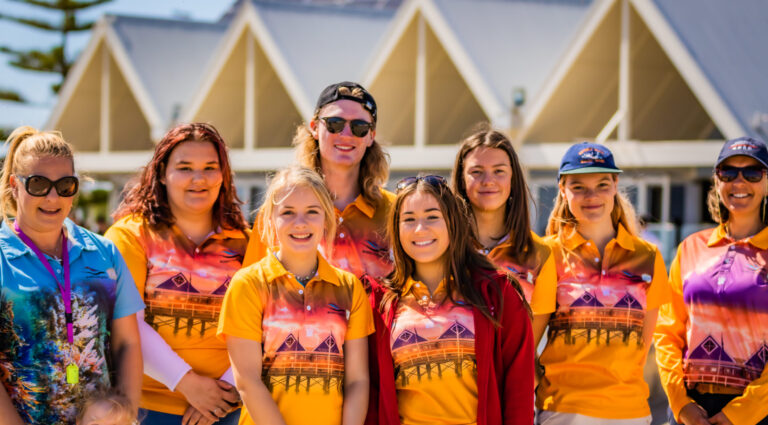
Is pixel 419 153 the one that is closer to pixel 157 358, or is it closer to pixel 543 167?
pixel 543 167

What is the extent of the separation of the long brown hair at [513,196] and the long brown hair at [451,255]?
0.44 m

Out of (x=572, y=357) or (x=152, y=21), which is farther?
(x=152, y=21)

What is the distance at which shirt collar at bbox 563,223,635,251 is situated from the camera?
382cm

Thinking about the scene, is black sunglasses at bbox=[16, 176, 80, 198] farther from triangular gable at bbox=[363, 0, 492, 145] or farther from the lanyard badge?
triangular gable at bbox=[363, 0, 492, 145]

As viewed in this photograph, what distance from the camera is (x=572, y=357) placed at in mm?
3609

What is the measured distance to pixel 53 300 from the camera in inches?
109

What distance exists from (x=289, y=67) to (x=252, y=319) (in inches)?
686

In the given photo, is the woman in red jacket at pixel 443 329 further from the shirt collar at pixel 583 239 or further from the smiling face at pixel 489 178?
the shirt collar at pixel 583 239

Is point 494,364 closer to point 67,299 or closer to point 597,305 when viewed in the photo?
point 597,305

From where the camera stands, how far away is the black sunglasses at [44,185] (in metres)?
2.84

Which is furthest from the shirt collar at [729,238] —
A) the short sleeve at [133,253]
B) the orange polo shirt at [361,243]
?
the short sleeve at [133,253]

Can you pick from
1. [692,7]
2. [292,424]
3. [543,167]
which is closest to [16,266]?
[292,424]

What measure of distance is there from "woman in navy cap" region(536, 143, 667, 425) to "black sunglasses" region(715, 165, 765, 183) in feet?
1.85

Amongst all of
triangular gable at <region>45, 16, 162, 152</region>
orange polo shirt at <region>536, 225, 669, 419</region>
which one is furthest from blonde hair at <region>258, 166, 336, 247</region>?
triangular gable at <region>45, 16, 162, 152</region>
